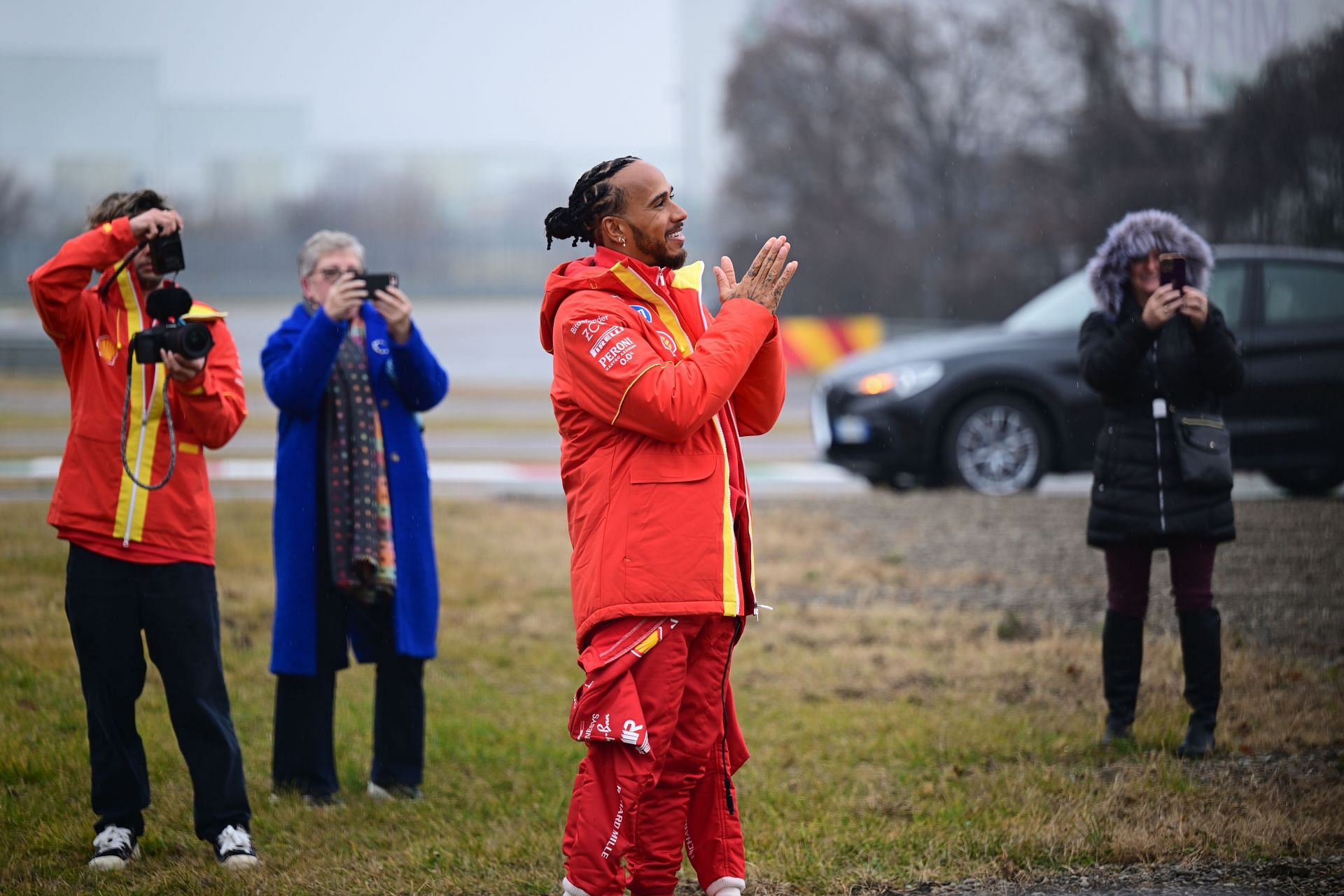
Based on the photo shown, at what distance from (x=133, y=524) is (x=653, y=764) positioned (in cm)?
178

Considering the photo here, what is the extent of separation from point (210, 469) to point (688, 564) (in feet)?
34.3

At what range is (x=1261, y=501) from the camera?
24.0 feet

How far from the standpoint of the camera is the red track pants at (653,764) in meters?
3.25

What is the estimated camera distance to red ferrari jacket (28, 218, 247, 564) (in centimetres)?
407

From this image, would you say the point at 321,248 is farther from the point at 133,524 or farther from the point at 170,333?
the point at 133,524

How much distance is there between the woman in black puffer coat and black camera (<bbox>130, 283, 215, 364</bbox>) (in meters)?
2.97

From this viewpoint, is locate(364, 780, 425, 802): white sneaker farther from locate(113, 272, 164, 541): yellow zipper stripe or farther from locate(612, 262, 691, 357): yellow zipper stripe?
locate(612, 262, 691, 357): yellow zipper stripe

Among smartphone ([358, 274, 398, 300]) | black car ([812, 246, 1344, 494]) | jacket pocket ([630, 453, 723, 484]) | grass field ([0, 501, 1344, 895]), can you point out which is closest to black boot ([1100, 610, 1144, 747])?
grass field ([0, 501, 1344, 895])

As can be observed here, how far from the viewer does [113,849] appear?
422 centimetres

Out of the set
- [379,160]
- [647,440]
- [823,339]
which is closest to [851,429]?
[647,440]

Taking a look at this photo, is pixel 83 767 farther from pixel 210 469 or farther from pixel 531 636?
pixel 210 469

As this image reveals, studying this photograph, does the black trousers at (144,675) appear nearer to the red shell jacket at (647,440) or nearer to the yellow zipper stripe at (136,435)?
the yellow zipper stripe at (136,435)

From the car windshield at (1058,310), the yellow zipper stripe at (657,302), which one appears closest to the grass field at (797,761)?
the yellow zipper stripe at (657,302)

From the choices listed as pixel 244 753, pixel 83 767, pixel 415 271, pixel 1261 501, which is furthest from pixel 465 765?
pixel 415 271
